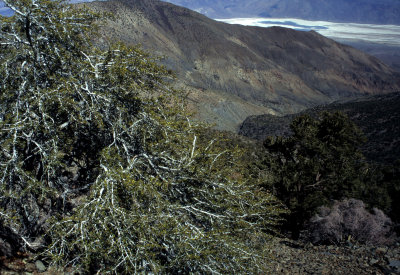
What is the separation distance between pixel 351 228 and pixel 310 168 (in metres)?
3.57

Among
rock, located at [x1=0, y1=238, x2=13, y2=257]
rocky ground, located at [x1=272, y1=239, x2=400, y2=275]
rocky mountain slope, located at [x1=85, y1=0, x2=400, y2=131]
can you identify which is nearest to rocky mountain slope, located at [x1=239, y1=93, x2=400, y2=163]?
rocky mountain slope, located at [x1=85, y1=0, x2=400, y2=131]

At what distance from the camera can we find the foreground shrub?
46.4 ft

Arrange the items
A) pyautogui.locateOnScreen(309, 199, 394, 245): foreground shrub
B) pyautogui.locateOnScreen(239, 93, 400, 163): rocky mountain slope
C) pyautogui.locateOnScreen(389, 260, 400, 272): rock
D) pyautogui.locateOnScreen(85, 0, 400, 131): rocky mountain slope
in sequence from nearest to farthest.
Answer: pyautogui.locateOnScreen(389, 260, 400, 272): rock, pyautogui.locateOnScreen(309, 199, 394, 245): foreground shrub, pyautogui.locateOnScreen(239, 93, 400, 163): rocky mountain slope, pyautogui.locateOnScreen(85, 0, 400, 131): rocky mountain slope

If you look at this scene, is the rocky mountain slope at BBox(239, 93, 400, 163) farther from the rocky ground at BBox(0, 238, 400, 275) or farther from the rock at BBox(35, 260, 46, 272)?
the rock at BBox(35, 260, 46, 272)

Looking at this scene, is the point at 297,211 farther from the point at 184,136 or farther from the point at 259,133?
the point at 259,133

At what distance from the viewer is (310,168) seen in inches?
568

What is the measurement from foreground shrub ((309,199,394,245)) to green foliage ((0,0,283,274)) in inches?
351

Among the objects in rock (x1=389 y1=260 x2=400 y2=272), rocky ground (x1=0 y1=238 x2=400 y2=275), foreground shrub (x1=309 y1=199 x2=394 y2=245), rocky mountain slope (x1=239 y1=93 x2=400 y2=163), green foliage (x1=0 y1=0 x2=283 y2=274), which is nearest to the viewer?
green foliage (x1=0 y1=0 x2=283 y2=274)

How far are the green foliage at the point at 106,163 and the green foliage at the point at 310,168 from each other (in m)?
7.89

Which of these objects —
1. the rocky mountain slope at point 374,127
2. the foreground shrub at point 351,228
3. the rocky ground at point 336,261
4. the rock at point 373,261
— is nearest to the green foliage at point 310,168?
the foreground shrub at point 351,228

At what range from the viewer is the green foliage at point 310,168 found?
559 inches

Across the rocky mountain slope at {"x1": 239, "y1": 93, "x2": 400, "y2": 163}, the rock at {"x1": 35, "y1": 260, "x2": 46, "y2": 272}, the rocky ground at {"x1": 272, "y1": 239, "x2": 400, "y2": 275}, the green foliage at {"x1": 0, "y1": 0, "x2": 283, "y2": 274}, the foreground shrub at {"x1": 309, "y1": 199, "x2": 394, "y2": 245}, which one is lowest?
the rocky mountain slope at {"x1": 239, "y1": 93, "x2": 400, "y2": 163}

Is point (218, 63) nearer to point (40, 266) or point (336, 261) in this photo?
point (336, 261)

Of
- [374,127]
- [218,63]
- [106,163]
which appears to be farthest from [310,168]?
[218,63]
